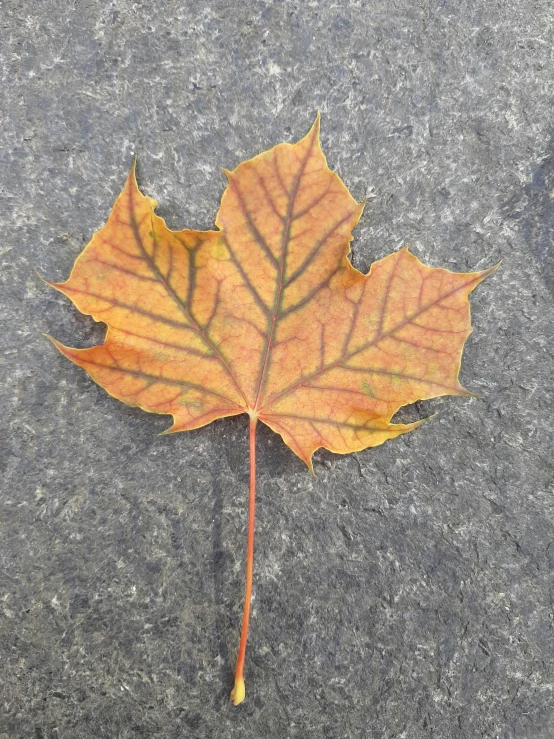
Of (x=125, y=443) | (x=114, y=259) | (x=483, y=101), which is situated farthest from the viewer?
(x=483, y=101)

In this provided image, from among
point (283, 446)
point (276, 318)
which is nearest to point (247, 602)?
point (283, 446)

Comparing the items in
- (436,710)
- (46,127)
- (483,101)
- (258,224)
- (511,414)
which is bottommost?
(436,710)

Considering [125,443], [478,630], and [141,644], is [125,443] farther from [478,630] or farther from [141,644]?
[478,630]

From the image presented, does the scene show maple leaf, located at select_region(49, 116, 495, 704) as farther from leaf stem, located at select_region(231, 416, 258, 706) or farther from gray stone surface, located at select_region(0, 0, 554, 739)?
gray stone surface, located at select_region(0, 0, 554, 739)

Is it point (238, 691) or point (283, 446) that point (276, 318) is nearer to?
point (283, 446)

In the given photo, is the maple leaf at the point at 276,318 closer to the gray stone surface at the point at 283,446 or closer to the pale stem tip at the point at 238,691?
the pale stem tip at the point at 238,691

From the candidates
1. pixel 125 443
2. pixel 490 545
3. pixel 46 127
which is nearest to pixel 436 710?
pixel 490 545

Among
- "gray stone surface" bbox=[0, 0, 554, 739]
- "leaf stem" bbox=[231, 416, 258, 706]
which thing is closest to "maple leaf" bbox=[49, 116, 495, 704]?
"leaf stem" bbox=[231, 416, 258, 706]
